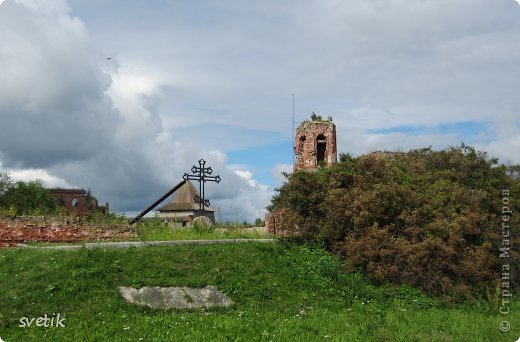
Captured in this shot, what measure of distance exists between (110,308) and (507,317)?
27.1 feet

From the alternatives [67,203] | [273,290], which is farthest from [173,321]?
[67,203]

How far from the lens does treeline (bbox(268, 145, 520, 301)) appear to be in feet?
39.9

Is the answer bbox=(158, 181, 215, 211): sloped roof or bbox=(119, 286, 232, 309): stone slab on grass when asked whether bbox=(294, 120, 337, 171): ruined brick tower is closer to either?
bbox=(158, 181, 215, 211): sloped roof

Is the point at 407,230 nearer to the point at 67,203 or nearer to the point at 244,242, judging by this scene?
the point at 244,242

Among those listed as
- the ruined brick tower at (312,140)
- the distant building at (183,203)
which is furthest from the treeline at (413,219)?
the ruined brick tower at (312,140)

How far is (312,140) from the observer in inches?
1051

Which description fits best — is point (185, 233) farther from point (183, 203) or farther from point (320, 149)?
point (320, 149)

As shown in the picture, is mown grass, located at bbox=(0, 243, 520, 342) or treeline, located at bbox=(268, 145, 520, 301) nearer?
mown grass, located at bbox=(0, 243, 520, 342)

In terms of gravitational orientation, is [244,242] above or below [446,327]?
above

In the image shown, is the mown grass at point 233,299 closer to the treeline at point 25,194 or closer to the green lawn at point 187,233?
the green lawn at point 187,233

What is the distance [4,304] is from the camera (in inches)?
383

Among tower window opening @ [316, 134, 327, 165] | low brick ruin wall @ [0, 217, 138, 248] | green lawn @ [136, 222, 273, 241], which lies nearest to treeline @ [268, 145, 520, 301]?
green lawn @ [136, 222, 273, 241]

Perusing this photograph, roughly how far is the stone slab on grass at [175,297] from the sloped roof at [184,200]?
13590 millimetres

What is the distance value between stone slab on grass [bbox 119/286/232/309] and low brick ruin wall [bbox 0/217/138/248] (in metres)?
6.38
